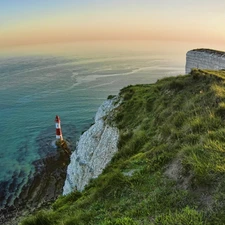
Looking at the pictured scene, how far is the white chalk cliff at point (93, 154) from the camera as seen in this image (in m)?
13.9

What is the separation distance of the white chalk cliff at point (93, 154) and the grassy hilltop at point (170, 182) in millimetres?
3427

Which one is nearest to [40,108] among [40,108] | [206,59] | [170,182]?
[40,108]

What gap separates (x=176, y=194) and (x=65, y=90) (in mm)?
53633

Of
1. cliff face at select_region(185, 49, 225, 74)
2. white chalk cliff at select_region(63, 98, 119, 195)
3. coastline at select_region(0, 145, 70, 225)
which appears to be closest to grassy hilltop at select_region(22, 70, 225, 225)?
white chalk cliff at select_region(63, 98, 119, 195)

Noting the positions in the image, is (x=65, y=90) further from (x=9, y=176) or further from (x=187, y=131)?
(x=187, y=131)

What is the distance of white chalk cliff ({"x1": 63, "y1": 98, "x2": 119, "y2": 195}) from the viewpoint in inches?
546

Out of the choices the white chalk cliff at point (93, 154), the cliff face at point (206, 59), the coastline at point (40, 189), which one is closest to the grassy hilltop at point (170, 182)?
the white chalk cliff at point (93, 154)

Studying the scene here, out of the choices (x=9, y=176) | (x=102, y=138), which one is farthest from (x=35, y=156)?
(x=102, y=138)

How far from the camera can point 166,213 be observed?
5.04m

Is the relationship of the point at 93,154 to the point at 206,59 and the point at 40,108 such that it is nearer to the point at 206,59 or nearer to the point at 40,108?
the point at 206,59

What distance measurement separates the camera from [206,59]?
26203 millimetres

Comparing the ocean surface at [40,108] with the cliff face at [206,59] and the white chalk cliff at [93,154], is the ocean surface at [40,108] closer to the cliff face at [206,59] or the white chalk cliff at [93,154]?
the white chalk cliff at [93,154]

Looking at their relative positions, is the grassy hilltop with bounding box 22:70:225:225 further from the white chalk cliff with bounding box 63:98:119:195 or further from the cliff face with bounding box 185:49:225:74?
the cliff face with bounding box 185:49:225:74

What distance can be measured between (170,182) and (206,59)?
2267 centimetres
